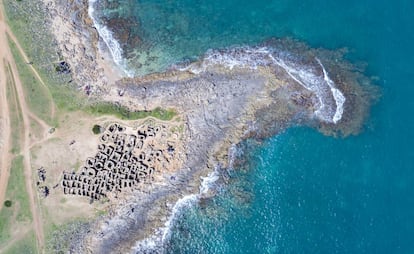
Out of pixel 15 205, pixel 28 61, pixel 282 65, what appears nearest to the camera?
pixel 15 205

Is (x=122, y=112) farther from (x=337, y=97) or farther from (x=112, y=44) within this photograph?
(x=337, y=97)

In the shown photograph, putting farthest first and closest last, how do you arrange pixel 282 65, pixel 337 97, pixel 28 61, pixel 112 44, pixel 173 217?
pixel 282 65 → pixel 112 44 → pixel 337 97 → pixel 28 61 → pixel 173 217

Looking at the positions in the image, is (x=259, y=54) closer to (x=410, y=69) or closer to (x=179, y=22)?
(x=179, y=22)

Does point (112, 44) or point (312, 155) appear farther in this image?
point (112, 44)

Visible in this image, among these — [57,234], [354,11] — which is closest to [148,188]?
[57,234]

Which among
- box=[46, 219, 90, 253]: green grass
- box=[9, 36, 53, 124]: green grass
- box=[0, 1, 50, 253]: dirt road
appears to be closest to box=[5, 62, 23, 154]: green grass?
box=[0, 1, 50, 253]: dirt road

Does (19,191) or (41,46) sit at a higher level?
(41,46)

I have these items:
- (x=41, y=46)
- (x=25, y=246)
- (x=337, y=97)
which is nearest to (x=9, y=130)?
(x=41, y=46)

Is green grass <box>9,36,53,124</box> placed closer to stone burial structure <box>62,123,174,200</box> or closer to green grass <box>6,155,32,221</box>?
green grass <box>6,155,32,221</box>
